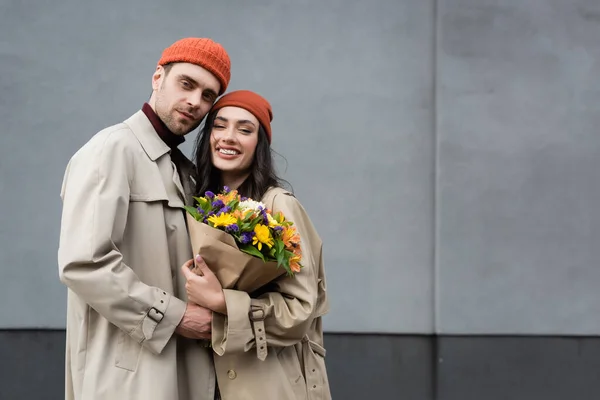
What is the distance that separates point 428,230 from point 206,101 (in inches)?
107

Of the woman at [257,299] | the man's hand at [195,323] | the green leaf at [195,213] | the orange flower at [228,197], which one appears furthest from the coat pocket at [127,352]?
the orange flower at [228,197]

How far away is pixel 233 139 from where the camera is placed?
2.83m

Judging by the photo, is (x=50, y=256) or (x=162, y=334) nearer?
(x=162, y=334)

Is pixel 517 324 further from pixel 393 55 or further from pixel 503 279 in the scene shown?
pixel 393 55

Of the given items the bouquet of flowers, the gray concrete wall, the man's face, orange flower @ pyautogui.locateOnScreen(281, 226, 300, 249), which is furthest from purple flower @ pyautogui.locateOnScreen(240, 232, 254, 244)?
the gray concrete wall

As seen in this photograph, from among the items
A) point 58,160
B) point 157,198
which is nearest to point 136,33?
point 58,160

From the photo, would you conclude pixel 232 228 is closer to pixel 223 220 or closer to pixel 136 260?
pixel 223 220

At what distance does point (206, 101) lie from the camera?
284cm

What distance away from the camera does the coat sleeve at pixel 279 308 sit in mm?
2473

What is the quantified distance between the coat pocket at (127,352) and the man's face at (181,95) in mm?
→ 829

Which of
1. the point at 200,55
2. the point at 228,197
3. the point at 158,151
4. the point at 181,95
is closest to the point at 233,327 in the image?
the point at 228,197

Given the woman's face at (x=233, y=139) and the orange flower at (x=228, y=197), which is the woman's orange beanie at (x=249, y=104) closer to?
the woman's face at (x=233, y=139)

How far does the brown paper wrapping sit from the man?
15cm

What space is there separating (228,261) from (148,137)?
2.02 ft
